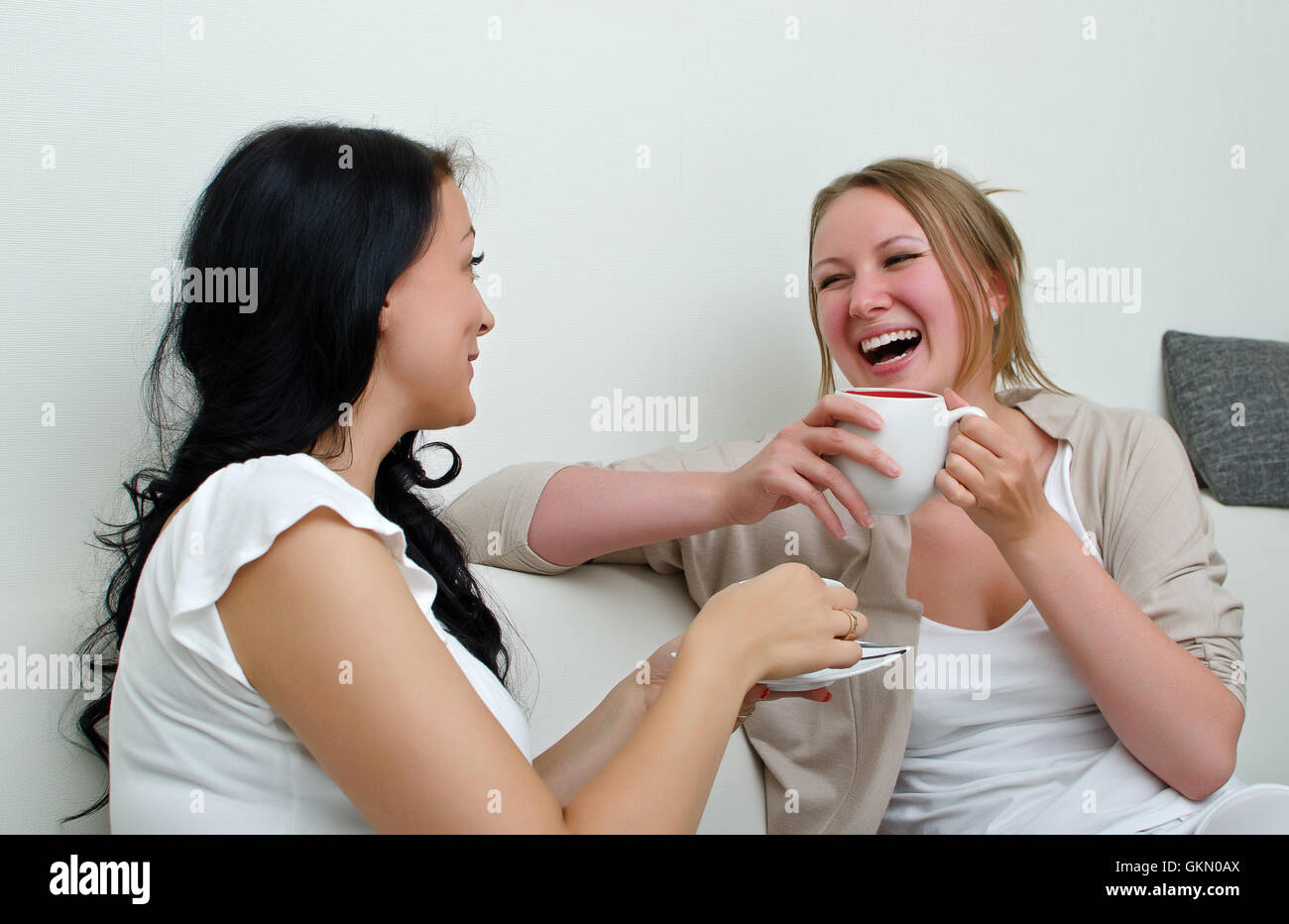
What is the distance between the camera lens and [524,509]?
1378 millimetres

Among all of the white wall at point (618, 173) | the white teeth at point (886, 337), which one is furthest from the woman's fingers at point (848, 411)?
the white wall at point (618, 173)

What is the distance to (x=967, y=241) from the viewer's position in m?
1.43

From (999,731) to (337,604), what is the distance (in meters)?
0.90

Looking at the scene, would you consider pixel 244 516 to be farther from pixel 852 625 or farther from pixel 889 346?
pixel 889 346

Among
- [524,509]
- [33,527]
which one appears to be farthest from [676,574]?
[33,527]

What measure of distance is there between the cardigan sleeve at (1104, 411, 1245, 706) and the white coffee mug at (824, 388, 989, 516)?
1.22 ft

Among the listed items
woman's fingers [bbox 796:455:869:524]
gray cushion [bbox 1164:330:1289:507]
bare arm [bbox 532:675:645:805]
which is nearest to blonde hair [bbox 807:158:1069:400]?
woman's fingers [bbox 796:455:869:524]

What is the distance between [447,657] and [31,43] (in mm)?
1025

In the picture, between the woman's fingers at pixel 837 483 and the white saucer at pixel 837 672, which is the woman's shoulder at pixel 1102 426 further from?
the white saucer at pixel 837 672

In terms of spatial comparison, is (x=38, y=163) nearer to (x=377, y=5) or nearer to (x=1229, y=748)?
(x=377, y=5)

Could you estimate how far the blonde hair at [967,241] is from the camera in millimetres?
1418

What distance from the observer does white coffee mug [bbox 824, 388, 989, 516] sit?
1.08 metres

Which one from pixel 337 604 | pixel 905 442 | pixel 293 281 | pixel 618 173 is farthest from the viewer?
pixel 618 173

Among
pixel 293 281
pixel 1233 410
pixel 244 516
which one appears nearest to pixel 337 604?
pixel 244 516
